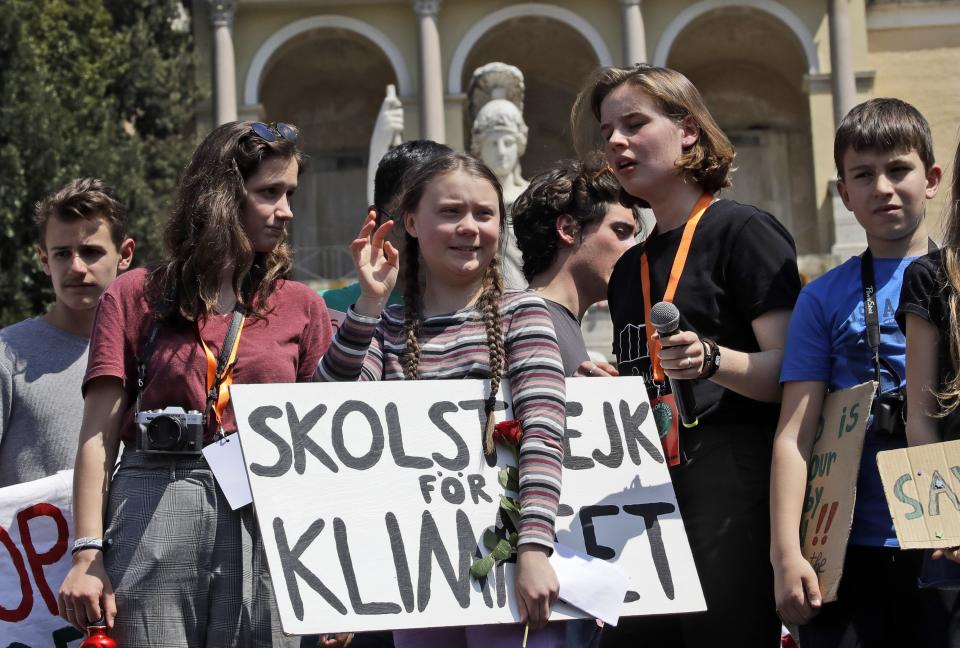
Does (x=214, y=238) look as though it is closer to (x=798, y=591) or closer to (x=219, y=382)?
(x=219, y=382)

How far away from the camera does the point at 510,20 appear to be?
82.2ft

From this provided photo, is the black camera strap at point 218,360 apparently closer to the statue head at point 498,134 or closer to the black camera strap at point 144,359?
the black camera strap at point 144,359

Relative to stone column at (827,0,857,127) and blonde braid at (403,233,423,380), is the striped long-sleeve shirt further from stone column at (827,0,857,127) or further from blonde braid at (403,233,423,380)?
stone column at (827,0,857,127)

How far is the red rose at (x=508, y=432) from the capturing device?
303 cm

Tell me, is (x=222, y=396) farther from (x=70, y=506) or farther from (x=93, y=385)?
(x=70, y=506)

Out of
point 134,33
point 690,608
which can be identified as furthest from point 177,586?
point 134,33

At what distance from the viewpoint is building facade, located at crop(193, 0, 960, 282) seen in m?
23.9

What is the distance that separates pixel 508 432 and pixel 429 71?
21112 millimetres

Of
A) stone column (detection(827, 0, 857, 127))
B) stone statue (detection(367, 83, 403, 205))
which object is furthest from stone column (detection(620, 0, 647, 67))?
stone statue (detection(367, 83, 403, 205))

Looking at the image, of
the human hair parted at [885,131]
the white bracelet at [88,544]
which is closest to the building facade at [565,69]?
the human hair parted at [885,131]

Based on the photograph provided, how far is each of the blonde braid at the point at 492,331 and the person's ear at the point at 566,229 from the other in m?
0.75

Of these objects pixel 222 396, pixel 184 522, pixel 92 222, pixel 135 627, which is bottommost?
pixel 135 627

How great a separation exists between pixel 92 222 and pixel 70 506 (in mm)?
951

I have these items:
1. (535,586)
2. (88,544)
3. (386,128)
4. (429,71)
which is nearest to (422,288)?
(535,586)
